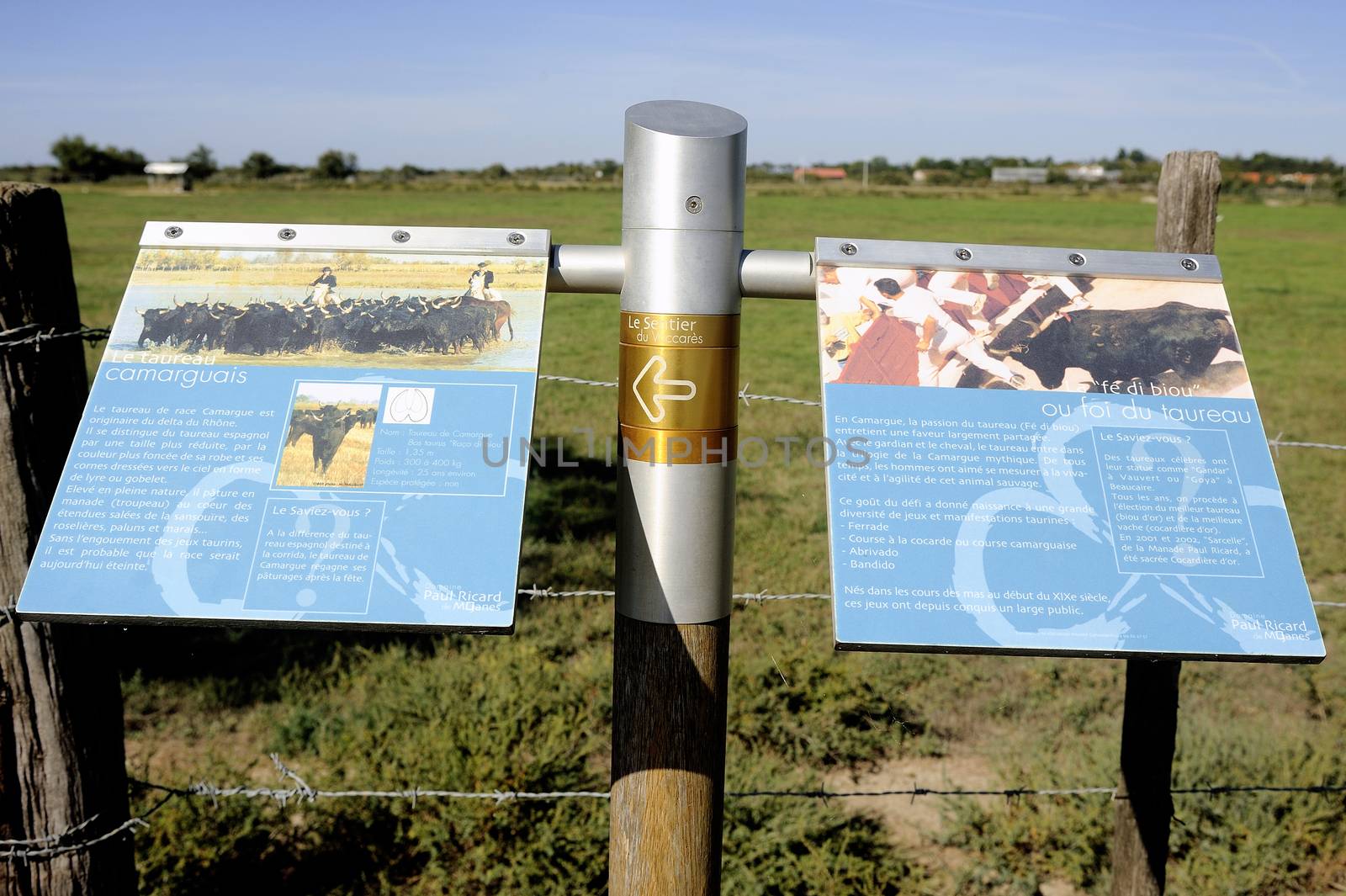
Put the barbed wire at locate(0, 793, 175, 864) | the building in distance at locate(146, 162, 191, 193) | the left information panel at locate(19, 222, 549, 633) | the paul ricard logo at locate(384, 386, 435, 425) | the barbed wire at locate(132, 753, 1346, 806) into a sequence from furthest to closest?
the building in distance at locate(146, 162, 191, 193) → the barbed wire at locate(132, 753, 1346, 806) → the barbed wire at locate(0, 793, 175, 864) → the paul ricard logo at locate(384, 386, 435, 425) → the left information panel at locate(19, 222, 549, 633)

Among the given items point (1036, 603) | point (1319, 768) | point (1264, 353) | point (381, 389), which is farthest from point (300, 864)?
point (1264, 353)

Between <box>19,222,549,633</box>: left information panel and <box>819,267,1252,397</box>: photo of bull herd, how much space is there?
1.72ft

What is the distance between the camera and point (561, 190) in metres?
50.6

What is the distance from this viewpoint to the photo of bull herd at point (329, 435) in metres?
1.54

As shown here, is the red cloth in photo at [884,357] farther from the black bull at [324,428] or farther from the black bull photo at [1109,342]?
the black bull at [324,428]

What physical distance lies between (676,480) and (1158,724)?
3.95 ft

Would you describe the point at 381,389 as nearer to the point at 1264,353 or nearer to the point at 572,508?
the point at 572,508

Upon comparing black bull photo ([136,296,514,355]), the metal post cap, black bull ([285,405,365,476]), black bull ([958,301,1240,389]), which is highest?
the metal post cap

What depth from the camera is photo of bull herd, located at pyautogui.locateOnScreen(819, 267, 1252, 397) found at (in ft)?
5.48

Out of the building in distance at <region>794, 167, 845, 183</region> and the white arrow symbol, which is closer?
the white arrow symbol

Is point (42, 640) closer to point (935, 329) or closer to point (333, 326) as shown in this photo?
point (333, 326)

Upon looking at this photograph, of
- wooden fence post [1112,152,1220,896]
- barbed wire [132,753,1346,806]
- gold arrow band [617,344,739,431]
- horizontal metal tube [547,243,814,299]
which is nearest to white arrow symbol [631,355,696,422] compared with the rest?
gold arrow band [617,344,739,431]

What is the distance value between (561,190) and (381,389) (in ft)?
166

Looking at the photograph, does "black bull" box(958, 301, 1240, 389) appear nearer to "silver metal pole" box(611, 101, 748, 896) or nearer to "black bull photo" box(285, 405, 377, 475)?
"silver metal pole" box(611, 101, 748, 896)
